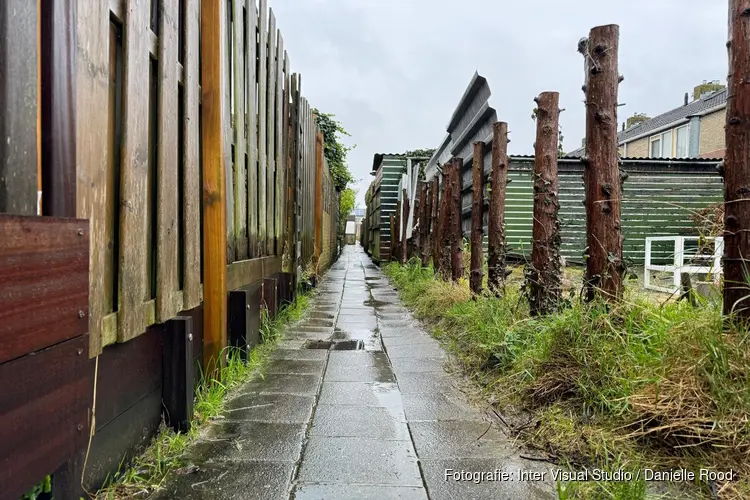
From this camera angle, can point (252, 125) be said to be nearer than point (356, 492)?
No

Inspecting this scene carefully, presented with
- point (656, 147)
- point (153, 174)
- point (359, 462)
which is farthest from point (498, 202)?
point (656, 147)

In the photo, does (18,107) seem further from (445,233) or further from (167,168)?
(445,233)

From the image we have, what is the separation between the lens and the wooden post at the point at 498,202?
4.71 m

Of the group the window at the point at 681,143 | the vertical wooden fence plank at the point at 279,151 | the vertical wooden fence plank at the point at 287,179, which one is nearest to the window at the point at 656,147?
the window at the point at 681,143

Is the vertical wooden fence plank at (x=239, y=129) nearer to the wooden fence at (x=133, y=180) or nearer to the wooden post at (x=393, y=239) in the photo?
the wooden fence at (x=133, y=180)

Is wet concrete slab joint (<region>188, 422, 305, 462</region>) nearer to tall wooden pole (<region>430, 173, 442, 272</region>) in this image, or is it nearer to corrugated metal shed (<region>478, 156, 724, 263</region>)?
tall wooden pole (<region>430, 173, 442, 272</region>)

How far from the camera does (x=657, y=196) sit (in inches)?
445

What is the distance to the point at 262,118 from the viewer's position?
13.9ft

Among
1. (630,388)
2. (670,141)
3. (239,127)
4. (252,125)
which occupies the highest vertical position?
(670,141)

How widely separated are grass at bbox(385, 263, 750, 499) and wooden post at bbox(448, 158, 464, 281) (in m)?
3.00

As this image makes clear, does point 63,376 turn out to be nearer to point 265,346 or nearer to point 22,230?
point 22,230

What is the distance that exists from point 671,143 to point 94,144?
26663 mm

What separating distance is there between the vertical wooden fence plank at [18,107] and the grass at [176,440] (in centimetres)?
111

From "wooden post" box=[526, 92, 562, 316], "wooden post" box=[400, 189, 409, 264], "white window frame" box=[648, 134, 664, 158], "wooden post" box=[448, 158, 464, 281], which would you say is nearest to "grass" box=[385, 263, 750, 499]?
"wooden post" box=[526, 92, 562, 316]
